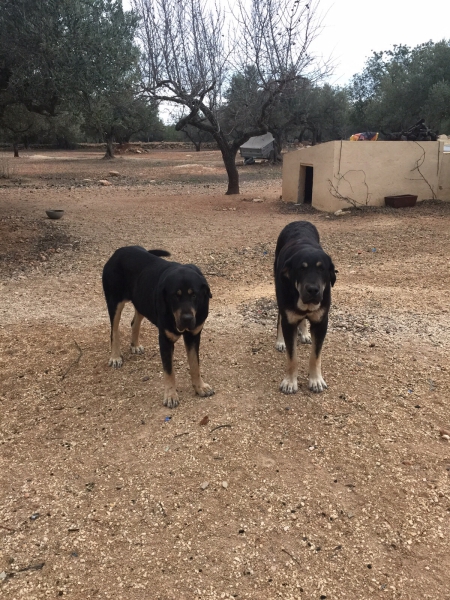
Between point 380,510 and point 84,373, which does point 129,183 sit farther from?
point 380,510

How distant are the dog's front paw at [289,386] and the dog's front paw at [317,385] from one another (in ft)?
0.49

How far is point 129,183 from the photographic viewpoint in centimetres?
2528

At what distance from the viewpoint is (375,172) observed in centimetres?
1523

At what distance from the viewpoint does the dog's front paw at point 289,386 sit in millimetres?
4547

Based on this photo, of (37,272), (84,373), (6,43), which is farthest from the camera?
(6,43)

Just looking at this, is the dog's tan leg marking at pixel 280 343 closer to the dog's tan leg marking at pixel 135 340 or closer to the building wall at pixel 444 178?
the dog's tan leg marking at pixel 135 340

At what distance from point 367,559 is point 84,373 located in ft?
11.1

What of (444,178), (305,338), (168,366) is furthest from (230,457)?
(444,178)

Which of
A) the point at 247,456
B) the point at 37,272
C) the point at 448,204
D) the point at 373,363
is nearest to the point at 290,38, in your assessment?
the point at 448,204


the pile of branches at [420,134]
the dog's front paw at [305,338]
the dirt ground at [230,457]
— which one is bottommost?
the dirt ground at [230,457]

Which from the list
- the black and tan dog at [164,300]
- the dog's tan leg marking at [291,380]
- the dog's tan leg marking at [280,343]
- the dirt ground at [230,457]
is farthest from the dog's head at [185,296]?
the dog's tan leg marking at [280,343]

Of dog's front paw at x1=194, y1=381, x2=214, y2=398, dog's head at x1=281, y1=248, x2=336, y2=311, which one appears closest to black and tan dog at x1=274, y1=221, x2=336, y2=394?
dog's head at x1=281, y1=248, x2=336, y2=311

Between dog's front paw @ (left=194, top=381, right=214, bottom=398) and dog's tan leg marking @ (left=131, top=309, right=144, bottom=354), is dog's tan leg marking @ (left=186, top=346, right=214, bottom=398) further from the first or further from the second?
dog's tan leg marking @ (left=131, top=309, right=144, bottom=354)

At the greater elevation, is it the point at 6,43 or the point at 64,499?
the point at 6,43
